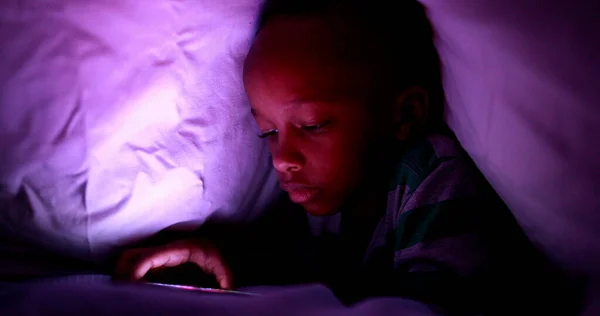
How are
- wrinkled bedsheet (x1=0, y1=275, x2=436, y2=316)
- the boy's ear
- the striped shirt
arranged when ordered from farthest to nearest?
the boy's ear
the striped shirt
wrinkled bedsheet (x1=0, y1=275, x2=436, y2=316)

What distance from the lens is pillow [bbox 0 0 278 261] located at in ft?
2.22

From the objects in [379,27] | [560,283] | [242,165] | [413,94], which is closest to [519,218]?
[560,283]

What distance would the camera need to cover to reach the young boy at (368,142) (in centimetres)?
70

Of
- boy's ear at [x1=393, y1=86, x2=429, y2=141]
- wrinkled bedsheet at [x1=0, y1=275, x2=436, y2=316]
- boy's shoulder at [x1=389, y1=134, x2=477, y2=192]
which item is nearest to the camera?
wrinkled bedsheet at [x1=0, y1=275, x2=436, y2=316]

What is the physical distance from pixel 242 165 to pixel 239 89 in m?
0.17

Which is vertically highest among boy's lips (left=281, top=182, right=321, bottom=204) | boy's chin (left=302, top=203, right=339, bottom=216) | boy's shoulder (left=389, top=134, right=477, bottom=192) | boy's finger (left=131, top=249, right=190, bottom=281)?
boy's shoulder (left=389, top=134, right=477, bottom=192)

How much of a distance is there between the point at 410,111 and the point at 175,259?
0.58 meters

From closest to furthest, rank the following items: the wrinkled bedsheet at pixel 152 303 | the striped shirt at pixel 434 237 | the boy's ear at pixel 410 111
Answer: the wrinkled bedsheet at pixel 152 303
the striped shirt at pixel 434 237
the boy's ear at pixel 410 111

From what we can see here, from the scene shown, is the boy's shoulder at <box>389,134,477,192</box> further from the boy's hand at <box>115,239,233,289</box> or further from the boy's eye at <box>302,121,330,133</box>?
the boy's hand at <box>115,239,233,289</box>

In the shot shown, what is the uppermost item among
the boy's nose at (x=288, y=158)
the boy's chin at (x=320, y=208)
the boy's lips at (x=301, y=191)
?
the boy's nose at (x=288, y=158)

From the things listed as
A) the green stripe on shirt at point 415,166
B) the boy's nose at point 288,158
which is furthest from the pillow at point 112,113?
the green stripe on shirt at point 415,166

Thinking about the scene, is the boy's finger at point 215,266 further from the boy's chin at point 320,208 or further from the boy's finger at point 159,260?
the boy's chin at point 320,208

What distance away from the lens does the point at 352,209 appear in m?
1.05

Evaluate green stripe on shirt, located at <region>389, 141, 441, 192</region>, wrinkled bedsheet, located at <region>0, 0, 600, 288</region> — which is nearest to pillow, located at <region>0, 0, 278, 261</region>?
wrinkled bedsheet, located at <region>0, 0, 600, 288</region>
